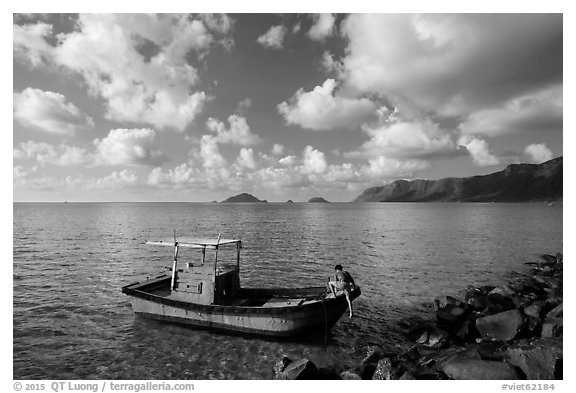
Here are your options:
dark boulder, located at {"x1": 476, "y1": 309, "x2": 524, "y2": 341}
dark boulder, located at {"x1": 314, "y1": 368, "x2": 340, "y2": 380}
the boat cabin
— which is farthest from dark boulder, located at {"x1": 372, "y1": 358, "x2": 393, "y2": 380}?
the boat cabin

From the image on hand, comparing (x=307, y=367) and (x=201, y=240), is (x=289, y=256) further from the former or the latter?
(x=307, y=367)

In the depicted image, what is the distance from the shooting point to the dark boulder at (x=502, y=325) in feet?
51.8

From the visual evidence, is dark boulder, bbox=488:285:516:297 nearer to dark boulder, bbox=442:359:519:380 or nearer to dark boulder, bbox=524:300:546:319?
dark boulder, bbox=524:300:546:319

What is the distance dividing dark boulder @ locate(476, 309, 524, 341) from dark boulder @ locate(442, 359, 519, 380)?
5.07 m

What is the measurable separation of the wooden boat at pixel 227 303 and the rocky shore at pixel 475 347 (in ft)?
9.10

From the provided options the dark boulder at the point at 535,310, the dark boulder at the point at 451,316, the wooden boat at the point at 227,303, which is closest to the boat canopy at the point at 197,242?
the wooden boat at the point at 227,303

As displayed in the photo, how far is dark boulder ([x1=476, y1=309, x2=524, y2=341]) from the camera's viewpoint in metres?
15.8

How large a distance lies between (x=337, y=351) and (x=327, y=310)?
6.38ft

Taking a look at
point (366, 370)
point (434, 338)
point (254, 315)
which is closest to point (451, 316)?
point (434, 338)

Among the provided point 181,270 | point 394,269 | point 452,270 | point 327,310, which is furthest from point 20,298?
point 452,270

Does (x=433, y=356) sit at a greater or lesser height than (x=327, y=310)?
lesser

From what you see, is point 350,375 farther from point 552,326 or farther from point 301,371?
point 552,326

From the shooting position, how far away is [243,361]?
1470 cm

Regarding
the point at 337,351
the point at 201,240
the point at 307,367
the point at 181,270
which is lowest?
the point at 337,351
